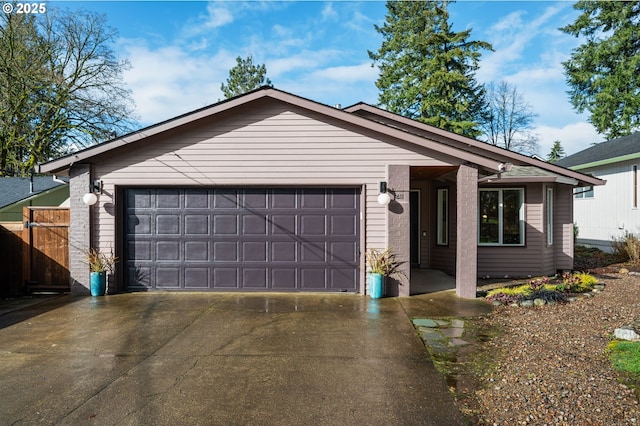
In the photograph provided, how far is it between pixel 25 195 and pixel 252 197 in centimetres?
854

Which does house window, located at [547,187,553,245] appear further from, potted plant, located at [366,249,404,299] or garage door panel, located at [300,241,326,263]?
garage door panel, located at [300,241,326,263]

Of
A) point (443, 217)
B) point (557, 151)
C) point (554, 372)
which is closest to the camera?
point (554, 372)

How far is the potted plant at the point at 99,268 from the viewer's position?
26.1ft

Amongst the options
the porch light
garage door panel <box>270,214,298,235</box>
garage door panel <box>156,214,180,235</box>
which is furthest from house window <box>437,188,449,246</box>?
the porch light

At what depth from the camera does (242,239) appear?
27.2 feet

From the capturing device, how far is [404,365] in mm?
4301

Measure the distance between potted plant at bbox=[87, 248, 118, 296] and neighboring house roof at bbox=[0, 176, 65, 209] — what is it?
4303 mm

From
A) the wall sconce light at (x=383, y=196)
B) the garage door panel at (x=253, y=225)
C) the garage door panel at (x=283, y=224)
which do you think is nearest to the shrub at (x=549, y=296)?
the wall sconce light at (x=383, y=196)

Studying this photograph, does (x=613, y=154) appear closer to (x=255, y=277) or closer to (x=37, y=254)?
(x=255, y=277)

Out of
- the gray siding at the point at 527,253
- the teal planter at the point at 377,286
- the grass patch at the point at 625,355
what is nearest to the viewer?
the grass patch at the point at 625,355

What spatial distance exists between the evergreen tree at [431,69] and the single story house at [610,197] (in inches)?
355

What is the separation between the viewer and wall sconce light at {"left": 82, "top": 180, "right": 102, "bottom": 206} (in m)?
7.81

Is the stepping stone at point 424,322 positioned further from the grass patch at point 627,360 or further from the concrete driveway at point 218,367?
the grass patch at point 627,360

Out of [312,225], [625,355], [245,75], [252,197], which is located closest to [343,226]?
[312,225]
